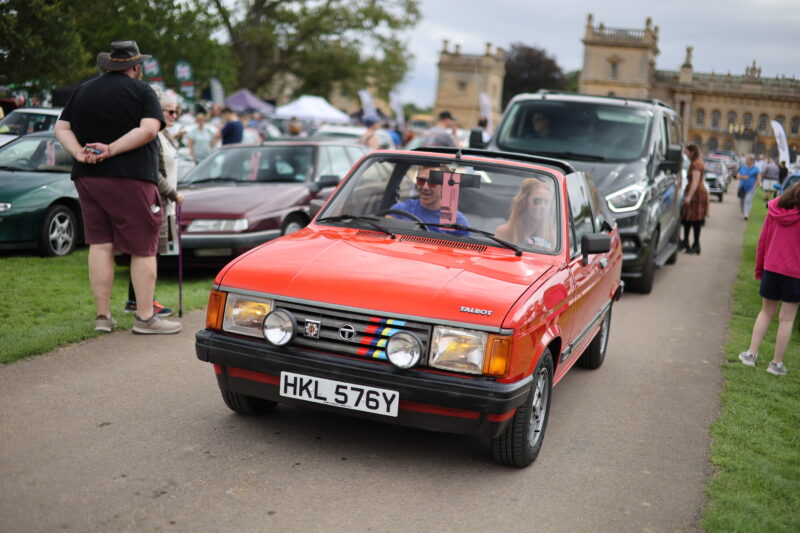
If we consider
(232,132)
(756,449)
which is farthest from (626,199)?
(232,132)

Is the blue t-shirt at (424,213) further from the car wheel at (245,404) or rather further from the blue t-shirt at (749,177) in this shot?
the blue t-shirt at (749,177)

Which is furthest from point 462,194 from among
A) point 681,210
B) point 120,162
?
point 681,210

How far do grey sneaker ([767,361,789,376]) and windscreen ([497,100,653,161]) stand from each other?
417cm

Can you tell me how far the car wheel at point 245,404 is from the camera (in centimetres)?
472

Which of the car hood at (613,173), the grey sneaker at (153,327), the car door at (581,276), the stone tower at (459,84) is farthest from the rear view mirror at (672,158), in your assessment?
the stone tower at (459,84)

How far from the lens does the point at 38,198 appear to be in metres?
9.66

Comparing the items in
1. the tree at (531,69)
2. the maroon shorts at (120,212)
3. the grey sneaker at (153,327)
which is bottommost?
the grey sneaker at (153,327)

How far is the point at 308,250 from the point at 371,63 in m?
42.2

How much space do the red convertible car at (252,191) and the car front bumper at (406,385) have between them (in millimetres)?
4838

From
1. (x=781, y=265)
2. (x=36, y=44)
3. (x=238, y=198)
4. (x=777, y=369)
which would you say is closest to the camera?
(x=781, y=265)

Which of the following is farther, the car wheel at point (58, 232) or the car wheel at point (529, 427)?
the car wheel at point (58, 232)

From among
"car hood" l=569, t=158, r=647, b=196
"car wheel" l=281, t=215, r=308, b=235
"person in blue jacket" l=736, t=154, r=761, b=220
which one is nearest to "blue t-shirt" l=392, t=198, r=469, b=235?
"car wheel" l=281, t=215, r=308, b=235

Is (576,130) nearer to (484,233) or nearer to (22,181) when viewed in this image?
(484,233)

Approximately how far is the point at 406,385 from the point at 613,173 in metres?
6.96
